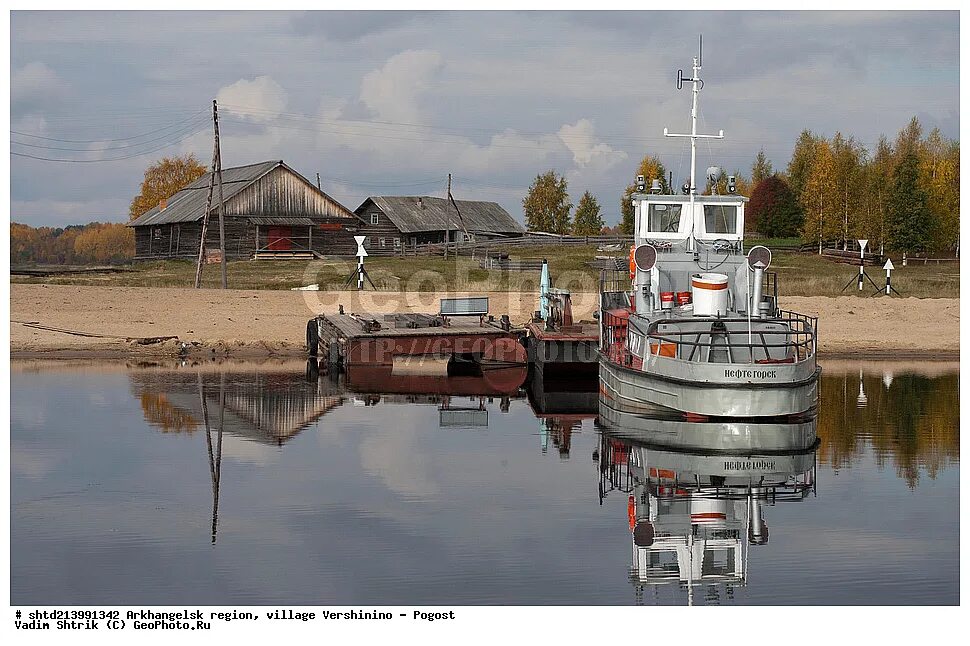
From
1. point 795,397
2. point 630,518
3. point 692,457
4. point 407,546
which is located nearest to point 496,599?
point 407,546

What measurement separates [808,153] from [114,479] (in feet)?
292

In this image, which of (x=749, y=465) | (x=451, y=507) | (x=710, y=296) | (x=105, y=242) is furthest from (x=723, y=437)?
(x=105, y=242)

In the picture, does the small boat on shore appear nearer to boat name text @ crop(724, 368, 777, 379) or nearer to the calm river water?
boat name text @ crop(724, 368, 777, 379)

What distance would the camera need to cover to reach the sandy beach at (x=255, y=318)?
34.4 metres

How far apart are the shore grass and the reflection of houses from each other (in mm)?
17321

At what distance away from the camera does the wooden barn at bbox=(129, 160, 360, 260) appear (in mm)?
63594

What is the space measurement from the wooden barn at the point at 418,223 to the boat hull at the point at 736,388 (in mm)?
48904

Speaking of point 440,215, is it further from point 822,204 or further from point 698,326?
point 698,326

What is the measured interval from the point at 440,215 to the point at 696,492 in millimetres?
61489

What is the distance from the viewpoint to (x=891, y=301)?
40844mm

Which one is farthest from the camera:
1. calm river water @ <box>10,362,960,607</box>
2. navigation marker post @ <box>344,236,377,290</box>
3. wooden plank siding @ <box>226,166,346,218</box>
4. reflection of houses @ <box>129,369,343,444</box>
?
wooden plank siding @ <box>226,166,346,218</box>

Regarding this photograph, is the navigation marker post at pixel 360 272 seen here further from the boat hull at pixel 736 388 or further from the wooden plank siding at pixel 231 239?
the boat hull at pixel 736 388

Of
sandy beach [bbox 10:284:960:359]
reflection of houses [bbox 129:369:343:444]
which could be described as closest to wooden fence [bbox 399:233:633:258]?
sandy beach [bbox 10:284:960:359]

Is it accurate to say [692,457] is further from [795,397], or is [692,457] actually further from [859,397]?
[859,397]
